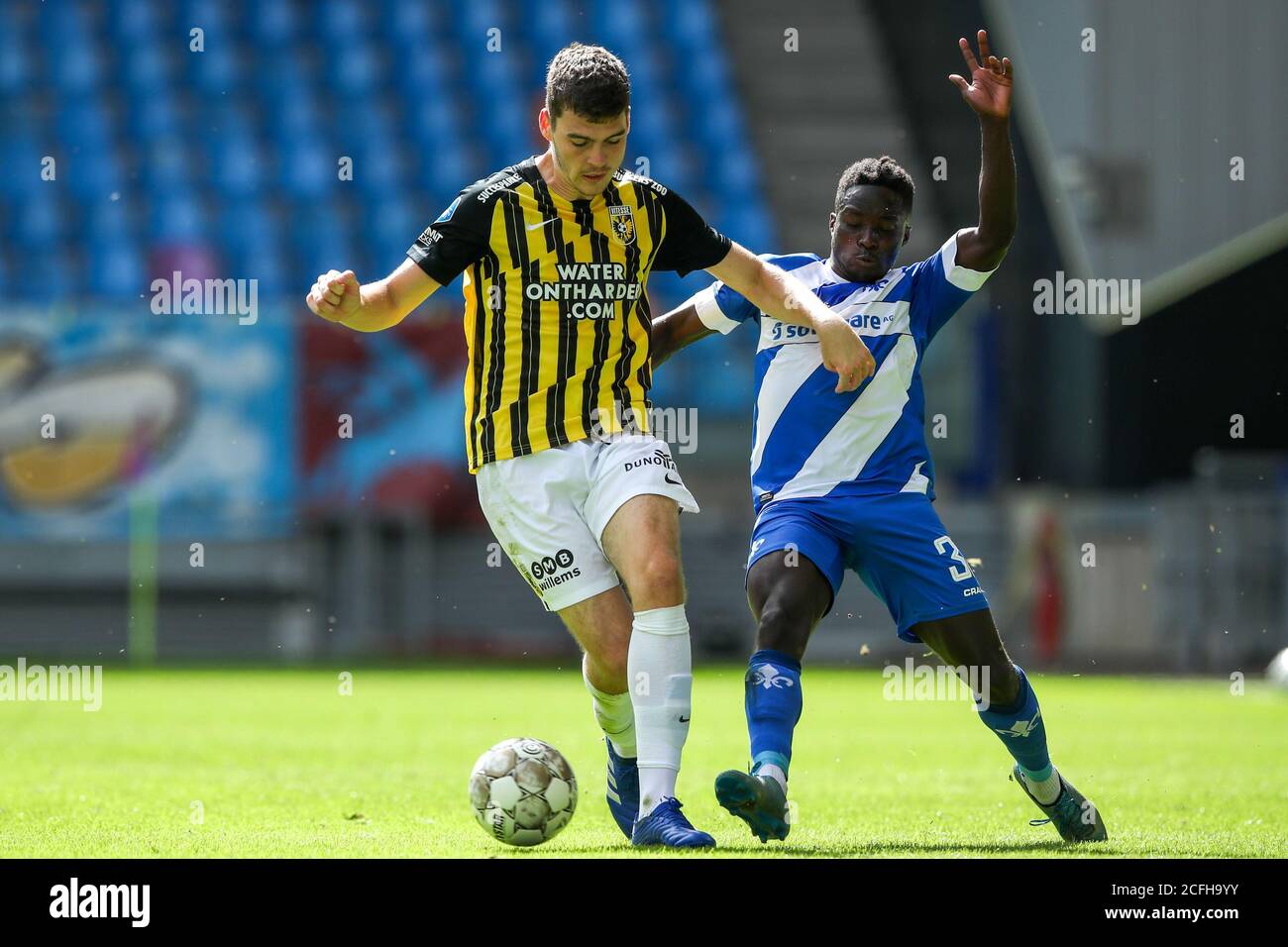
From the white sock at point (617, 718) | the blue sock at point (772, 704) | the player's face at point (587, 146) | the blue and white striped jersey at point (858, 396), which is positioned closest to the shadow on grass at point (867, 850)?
the blue sock at point (772, 704)

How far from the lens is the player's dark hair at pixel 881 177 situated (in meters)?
5.05

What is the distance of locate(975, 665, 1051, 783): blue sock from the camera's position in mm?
4949

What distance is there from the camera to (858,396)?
16.7 feet

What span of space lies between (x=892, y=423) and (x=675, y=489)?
0.76m

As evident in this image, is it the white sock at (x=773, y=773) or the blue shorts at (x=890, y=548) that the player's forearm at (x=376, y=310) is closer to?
the blue shorts at (x=890, y=548)

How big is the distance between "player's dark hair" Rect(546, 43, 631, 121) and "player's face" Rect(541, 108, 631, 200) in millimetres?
22

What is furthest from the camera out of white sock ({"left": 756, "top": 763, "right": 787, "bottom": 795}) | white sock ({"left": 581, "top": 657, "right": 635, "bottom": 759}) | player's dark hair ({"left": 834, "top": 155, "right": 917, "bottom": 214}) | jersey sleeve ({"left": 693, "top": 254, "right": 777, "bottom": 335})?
jersey sleeve ({"left": 693, "top": 254, "right": 777, "bottom": 335})

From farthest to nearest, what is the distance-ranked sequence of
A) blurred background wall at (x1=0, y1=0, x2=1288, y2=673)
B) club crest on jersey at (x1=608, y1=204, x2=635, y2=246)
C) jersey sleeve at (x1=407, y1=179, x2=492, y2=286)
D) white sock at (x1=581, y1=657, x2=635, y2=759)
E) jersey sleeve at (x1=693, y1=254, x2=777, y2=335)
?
1. blurred background wall at (x1=0, y1=0, x2=1288, y2=673)
2. jersey sleeve at (x1=693, y1=254, x2=777, y2=335)
3. white sock at (x1=581, y1=657, x2=635, y2=759)
4. club crest on jersey at (x1=608, y1=204, x2=635, y2=246)
5. jersey sleeve at (x1=407, y1=179, x2=492, y2=286)

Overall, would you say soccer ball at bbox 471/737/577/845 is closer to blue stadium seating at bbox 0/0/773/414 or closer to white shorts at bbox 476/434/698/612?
white shorts at bbox 476/434/698/612

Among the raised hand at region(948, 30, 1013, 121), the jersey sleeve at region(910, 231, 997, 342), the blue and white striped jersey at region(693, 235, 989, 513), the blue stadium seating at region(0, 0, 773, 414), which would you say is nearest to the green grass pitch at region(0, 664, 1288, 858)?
the blue and white striped jersey at region(693, 235, 989, 513)

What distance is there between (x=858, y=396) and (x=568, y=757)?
3.75 m

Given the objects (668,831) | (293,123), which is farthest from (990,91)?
(293,123)

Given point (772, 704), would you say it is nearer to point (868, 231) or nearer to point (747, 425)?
point (868, 231)

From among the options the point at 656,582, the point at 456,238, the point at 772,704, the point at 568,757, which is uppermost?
the point at 456,238
